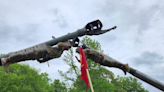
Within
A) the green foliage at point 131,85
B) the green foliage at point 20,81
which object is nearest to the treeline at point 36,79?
the green foliage at point 20,81

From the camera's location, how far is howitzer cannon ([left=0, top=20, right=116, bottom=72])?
4340 mm

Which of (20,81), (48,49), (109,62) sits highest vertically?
(20,81)

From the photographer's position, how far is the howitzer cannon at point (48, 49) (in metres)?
4.34

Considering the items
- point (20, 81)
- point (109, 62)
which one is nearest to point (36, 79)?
point (20, 81)

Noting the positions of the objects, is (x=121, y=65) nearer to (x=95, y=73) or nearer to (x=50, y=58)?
(x=50, y=58)

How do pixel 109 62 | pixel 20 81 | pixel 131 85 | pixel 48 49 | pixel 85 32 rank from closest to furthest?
1. pixel 48 49
2. pixel 85 32
3. pixel 109 62
4. pixel 20 81
5. pixel 131 85

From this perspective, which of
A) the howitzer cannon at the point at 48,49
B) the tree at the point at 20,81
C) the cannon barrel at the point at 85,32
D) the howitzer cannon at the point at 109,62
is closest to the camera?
the howitzer cannon at the point at 48,49

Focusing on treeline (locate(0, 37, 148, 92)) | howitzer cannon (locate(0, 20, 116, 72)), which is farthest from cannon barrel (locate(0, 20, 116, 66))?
treeline (locate(0, 37, 148, 92))

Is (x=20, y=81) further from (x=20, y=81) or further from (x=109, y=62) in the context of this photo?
(x=109, y=62)

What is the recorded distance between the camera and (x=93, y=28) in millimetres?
5094

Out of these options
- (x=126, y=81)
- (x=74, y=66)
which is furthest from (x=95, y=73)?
(x=126, y=81)

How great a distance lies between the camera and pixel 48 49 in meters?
4.61

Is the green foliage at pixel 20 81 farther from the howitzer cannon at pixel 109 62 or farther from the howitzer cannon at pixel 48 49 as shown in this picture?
the howitzer cannon at pixel 109 62

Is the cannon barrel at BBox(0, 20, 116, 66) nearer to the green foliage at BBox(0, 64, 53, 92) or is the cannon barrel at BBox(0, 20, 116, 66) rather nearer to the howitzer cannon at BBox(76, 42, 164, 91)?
the howitzer cannon at BBox(76, 42, 164, 91)
